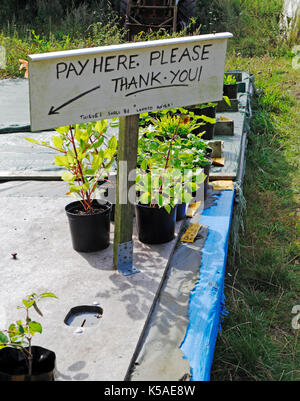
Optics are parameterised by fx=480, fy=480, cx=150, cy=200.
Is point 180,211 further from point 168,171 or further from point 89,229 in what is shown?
point 89,229

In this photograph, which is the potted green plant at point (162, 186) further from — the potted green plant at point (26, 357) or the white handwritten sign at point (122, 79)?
the potted green plant at point (26, 357)

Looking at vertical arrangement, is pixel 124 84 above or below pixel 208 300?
above

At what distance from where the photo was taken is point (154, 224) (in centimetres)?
249

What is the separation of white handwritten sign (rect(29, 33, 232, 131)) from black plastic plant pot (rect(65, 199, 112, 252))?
609 mm

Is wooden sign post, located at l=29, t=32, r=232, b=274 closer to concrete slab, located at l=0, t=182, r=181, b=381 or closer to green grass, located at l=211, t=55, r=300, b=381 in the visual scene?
concrete slab, located at l=0, t=182, r=181, b=381

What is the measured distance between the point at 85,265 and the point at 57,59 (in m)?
1.02

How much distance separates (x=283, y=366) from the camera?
2156 mm

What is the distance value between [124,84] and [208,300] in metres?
1.00

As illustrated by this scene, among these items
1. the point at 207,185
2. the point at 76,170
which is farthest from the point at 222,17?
the point at 76,170

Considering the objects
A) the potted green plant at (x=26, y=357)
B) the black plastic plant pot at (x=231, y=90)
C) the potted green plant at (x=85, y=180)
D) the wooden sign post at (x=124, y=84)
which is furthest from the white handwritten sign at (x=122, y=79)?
the black plastic plant pot at (x=231, y=90)

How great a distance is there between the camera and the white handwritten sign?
5.96 feet

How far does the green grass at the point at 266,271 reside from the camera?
2162 mm

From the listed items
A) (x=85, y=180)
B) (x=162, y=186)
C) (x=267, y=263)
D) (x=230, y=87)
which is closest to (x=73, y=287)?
(x=85, y=180)

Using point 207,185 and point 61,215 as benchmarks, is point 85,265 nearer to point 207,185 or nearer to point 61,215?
point 61,215
